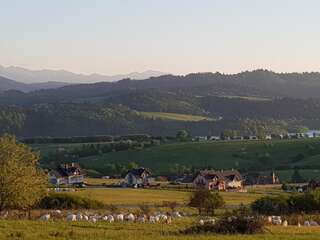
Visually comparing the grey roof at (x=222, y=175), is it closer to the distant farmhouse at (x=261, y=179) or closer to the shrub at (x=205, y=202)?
the distant farmhouse at (x=261, y=179)

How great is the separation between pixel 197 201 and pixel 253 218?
24.5 metres

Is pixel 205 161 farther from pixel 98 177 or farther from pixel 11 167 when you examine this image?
pixel 11 167

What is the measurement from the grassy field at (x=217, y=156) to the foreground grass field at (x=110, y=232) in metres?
107

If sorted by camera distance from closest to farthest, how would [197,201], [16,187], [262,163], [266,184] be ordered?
1. [16,187]
2. [197,201]
3. [266,184]
4. [262,163]

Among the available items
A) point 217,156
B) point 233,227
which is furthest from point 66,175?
point 233,227

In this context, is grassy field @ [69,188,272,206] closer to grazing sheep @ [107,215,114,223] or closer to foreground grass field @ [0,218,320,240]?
grazing sheep @ [107,215,114,223]

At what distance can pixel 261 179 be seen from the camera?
119 metres

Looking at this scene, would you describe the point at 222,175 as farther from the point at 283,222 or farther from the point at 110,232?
the point at 110,232

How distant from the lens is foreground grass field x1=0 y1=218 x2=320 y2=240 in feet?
82.9

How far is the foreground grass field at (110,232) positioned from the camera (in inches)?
995

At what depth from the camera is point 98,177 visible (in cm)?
13112

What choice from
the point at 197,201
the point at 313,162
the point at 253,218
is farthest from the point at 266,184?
the point at 253,218

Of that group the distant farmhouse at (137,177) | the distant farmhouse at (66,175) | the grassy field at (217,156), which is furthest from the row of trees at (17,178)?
the grassy field at (217,156)

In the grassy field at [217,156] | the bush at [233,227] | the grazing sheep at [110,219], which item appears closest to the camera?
the bush at [233,227]
